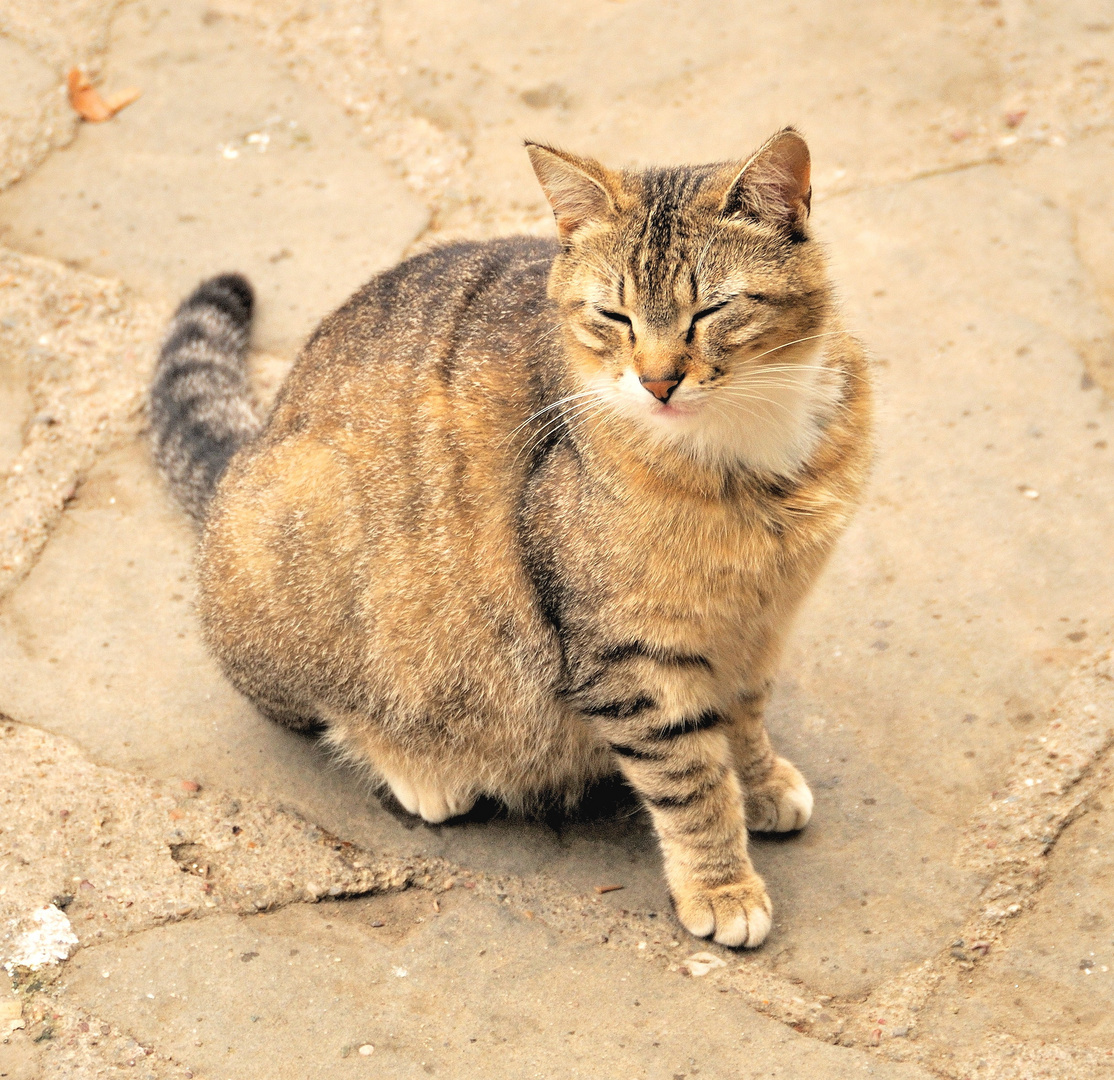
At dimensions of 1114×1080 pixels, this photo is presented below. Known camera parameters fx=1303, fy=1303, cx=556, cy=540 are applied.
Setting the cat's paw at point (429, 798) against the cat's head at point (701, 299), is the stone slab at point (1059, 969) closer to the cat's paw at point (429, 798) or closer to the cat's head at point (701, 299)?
the cat's head at point (701, 299)

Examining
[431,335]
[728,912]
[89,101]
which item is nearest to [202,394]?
[431,335]

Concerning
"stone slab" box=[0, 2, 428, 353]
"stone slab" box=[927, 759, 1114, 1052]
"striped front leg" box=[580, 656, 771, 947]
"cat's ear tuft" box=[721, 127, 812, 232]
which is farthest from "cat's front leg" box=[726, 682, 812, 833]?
"stone slab" box=[0, 2, 428, 353]

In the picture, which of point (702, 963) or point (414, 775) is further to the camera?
point (414, 775)

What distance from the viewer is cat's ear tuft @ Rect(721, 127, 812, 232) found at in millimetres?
2691

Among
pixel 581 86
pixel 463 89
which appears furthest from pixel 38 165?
→ pixel 581 86

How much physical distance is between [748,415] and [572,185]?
655mm

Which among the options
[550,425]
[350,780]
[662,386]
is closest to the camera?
[662,386]

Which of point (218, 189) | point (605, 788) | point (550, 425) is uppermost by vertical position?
point (550, 425)

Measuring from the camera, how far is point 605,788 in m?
3.55

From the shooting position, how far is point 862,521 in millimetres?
3990

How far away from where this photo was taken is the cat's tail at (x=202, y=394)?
12.9 feet

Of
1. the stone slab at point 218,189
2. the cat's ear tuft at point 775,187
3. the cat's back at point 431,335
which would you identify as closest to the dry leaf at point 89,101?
the stone slab at point 218,189

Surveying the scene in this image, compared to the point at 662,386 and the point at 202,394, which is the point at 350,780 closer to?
the point at 202,394

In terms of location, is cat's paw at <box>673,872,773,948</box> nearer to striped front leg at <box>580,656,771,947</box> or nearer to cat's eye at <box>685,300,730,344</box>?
striped front leg at <box>580,656,771,947</box>
